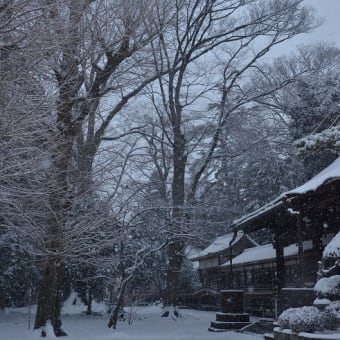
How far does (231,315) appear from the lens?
19.0 m

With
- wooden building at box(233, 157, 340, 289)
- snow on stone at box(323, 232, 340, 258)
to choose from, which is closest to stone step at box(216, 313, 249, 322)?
wooden building at box(233, 157, 340, 289)

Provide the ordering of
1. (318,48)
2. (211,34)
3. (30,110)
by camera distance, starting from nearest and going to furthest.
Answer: (30,110)
(211,34)
(318,48)

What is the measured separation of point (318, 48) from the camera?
3347 cm

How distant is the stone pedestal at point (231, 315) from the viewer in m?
18.5

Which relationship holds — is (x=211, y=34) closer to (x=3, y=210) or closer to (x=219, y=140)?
(x=219, y=140)

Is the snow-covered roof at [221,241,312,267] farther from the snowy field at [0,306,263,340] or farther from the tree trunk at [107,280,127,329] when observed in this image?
the tree trunk at [107,280,127,329]

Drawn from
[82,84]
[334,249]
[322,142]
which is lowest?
[334,249]

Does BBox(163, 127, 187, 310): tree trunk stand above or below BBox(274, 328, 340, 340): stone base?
above

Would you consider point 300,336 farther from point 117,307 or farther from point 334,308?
point 117,307

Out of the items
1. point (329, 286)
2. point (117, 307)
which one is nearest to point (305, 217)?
point (329, 286)

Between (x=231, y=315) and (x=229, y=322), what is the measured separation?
0.38m

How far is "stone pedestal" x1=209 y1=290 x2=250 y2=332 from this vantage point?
18.5 m

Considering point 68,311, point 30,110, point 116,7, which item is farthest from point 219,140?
point 30,110

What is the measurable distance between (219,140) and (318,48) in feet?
34.4
